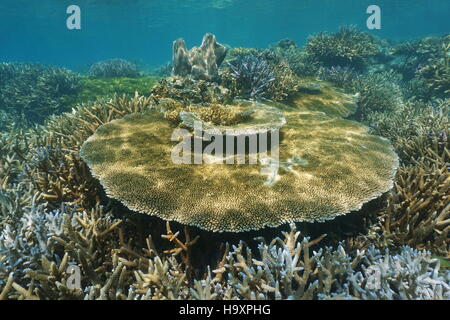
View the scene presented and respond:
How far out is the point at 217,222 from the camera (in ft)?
8.05

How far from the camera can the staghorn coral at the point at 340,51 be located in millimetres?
10883

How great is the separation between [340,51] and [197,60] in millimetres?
6958

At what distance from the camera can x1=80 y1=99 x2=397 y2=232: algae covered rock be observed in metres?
2.56

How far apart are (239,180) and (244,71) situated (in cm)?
410

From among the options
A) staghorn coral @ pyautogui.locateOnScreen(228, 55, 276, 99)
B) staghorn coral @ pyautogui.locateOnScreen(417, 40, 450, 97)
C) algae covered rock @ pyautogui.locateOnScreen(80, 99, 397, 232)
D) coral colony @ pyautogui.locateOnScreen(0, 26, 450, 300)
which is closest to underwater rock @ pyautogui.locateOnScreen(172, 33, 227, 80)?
staghorn coral @ pyautogui.locateOnScreen(228, 55, 276, 99)

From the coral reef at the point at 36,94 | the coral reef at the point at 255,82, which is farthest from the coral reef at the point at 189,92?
the coral reef at the point at 36,94

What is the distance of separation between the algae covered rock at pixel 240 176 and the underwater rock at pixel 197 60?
3.13 meters

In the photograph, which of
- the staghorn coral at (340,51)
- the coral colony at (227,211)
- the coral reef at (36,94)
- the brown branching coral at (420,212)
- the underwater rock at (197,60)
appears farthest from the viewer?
the staghorn coral at (340,51)

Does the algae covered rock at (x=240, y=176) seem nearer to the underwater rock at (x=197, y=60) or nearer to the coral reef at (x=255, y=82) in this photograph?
the coral reef at (x=255, y=82)

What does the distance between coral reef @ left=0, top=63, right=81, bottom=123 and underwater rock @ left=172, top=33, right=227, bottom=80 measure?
5.35 m

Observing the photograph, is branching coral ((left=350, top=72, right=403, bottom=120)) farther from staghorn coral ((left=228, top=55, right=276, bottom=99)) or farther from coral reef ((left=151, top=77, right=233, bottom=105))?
coral reef ((left=151, top=77, right=233, bottom=105))

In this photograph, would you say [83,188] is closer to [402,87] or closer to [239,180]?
[239,180]

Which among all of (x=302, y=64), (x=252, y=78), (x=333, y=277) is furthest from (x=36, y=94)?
(x=333, y=277)

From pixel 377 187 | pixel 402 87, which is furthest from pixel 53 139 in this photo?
pixel 402 87
